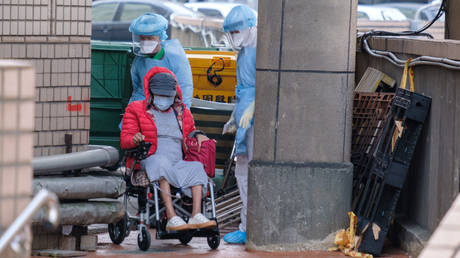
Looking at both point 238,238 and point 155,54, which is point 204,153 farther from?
point 155,54

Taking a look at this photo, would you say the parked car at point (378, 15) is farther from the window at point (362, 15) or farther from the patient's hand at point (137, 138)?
the patient's hand at point (137, 138)

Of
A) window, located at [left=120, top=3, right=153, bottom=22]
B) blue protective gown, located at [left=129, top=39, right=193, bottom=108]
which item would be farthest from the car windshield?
blue protective gown, located at [left=129, top=39, right=193, bottom=108]

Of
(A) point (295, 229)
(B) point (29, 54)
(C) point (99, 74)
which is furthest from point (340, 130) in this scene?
(C) point (99, 74)

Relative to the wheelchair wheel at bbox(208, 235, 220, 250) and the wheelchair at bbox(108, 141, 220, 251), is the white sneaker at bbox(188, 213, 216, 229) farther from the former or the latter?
the wheelchair wheel at bbox(208, 235, 220, 250)

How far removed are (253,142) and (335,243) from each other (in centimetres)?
101

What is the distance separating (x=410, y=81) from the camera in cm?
762

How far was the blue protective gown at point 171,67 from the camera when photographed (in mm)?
9086

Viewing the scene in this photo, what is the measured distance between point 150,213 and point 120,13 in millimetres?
13997

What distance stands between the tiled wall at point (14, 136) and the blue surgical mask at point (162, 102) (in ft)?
13.5

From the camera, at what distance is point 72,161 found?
7215 mm

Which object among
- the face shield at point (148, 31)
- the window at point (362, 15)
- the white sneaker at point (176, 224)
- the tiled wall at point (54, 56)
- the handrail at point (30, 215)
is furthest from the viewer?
the window at point (362, 15)

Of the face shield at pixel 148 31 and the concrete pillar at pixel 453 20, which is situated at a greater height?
the concrete pillar at pixel 453 20

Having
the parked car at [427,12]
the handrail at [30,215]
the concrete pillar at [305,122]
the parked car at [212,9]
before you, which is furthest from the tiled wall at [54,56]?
the parked car at [427,12]

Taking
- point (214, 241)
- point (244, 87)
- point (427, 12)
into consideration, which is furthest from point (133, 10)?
point (214, 241)
